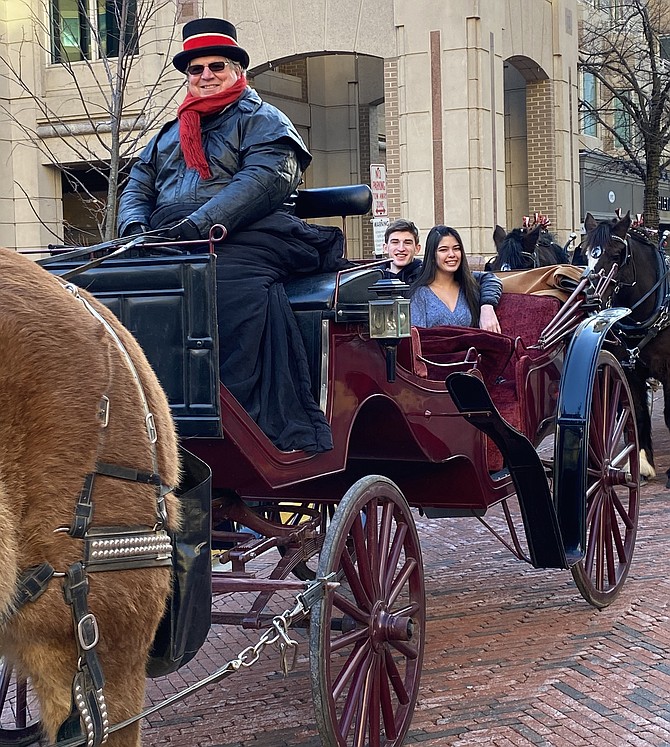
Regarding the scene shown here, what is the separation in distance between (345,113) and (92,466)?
21.9 m

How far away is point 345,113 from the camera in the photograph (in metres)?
23.5

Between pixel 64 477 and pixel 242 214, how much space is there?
1.63 meters

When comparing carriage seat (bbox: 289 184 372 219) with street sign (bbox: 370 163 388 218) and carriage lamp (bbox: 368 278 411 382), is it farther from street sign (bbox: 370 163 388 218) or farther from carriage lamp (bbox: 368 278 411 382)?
street sign (bbox: 370 163 388 218)

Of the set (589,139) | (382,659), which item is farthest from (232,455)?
(589,139)

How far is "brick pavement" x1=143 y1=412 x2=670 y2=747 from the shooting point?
4.20 m

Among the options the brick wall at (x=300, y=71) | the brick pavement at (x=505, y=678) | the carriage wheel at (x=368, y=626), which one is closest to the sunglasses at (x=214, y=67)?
the carriage wheel at (x=368, y=626)

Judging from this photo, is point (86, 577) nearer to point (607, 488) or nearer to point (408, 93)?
point (607, 488)

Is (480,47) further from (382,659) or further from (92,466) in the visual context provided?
(92,466)

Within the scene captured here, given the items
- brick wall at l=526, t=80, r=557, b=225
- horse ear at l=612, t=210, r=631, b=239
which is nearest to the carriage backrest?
horse ear at l=612, t=210, r=631, b=239

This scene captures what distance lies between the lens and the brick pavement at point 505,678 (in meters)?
4.20

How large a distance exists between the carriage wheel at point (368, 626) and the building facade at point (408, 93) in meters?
11.9

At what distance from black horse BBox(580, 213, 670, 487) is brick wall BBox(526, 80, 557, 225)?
1123 cm

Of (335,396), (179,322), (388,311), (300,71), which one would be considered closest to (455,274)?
(388,311)

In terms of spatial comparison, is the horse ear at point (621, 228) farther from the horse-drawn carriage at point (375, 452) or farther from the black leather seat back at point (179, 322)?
the black leather seat back at point (179, 322)
